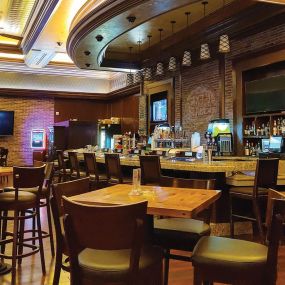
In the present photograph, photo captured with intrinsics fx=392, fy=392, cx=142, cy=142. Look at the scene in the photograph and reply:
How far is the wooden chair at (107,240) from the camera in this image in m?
1.75

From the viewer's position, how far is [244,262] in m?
1.97

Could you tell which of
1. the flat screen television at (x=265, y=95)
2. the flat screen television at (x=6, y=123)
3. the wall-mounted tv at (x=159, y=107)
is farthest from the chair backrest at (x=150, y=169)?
the flat screen television at (x=6, y=123)

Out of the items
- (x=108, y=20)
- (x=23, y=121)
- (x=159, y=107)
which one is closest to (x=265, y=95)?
(x=108, y=20)

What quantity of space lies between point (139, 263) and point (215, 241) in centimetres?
56

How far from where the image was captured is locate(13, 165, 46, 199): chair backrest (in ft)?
10.8

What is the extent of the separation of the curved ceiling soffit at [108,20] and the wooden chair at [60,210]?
3.12 m

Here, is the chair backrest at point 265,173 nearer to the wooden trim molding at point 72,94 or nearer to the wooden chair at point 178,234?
the wooden chair at point 178,234

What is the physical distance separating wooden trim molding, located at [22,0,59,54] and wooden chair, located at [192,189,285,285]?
18.4 ft

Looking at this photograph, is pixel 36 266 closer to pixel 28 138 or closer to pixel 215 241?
pixel 215 241

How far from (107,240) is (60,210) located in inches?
28.4

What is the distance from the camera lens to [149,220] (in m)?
2.57

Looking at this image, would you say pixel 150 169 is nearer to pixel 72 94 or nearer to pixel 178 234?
pixel 178 234

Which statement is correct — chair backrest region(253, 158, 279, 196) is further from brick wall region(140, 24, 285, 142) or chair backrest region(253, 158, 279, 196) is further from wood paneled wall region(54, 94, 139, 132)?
wood paneled wall region(54, 94, 139, 132)

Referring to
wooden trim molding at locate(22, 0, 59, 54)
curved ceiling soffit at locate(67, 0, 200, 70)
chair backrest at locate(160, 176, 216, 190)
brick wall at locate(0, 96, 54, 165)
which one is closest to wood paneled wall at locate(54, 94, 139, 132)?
brick wall at locate(0, 96, 54, 165)
